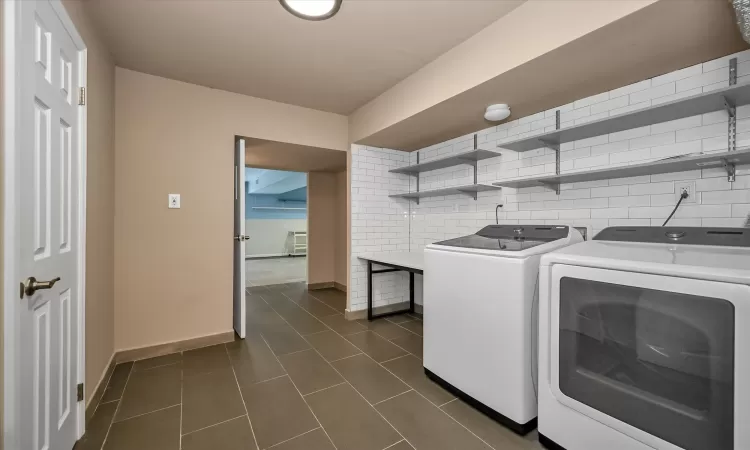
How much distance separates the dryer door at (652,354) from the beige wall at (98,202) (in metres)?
2.46

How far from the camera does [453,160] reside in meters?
2.91

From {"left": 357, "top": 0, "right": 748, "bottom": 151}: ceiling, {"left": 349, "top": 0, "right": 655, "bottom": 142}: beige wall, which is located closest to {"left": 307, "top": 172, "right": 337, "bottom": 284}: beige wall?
{"left": 349, "top": 0, "right": 655, "bottom": 142}: beige wall

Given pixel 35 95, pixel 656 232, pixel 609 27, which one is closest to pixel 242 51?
pixel 35 95

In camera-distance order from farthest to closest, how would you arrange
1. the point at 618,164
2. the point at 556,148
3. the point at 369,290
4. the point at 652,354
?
the point at 369,290
the point at 556,148
the point at 618,164
the point at 652,354

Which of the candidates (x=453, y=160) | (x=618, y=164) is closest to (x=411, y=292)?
(x=453, y=160)

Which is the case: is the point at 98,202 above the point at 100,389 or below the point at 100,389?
above

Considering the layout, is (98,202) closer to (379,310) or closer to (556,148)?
(379,310)

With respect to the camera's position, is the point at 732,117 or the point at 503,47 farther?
the point at 503,47

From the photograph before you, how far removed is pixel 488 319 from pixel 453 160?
5.60ft

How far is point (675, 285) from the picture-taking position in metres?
1.06

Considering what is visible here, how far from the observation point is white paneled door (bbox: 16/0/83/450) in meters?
1.00

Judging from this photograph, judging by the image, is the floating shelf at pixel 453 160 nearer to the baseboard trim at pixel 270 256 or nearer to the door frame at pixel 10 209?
the door frame at pixel 10 209

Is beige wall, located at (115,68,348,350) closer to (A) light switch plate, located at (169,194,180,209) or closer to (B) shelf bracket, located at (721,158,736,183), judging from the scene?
(A) light switch plate, located at (169,194,180,209)

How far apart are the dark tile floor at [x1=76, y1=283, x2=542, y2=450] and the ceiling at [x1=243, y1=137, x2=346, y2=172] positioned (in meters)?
1.92
